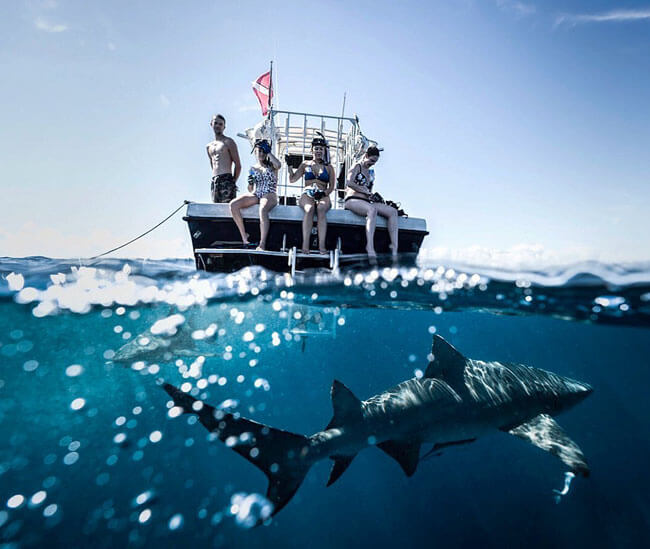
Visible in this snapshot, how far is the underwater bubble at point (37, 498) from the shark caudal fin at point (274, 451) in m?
17.7

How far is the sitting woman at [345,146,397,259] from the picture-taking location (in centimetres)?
793

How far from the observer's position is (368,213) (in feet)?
26.6

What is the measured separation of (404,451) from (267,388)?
74.2 feet

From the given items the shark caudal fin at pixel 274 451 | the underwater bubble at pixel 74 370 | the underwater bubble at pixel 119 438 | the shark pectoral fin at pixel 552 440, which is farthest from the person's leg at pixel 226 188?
the underwater bubble at pixel 119 438

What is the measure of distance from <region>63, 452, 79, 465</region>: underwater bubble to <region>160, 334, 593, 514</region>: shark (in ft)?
73.1

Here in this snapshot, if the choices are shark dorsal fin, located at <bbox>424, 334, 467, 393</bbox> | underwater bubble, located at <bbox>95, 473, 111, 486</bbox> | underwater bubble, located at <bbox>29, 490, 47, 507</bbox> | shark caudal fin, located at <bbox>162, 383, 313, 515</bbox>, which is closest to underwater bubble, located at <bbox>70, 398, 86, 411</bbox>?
underwater bubble, located at <bbox>29, 490, 47, 507</bbox>

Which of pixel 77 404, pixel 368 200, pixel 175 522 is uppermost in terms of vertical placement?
pixel 368 200

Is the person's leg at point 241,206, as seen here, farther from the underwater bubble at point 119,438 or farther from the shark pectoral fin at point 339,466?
the underwater bubble at point 119,438

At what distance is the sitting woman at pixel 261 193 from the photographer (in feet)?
25.9

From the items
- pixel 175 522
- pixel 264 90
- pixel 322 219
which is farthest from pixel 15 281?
pixel 175 522

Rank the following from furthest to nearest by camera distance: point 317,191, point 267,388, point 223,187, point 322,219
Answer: point 267,388, point 223,187, point 322,219, point 317,191

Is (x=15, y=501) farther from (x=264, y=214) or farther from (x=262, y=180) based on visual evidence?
(x=262, y=180)

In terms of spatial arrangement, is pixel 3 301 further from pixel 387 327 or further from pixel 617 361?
pixel 617 361

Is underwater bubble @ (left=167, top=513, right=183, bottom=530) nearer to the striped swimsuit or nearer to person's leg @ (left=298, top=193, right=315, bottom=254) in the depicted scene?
person's leg @ (left=298, top=193, right=315, bottom=254)
